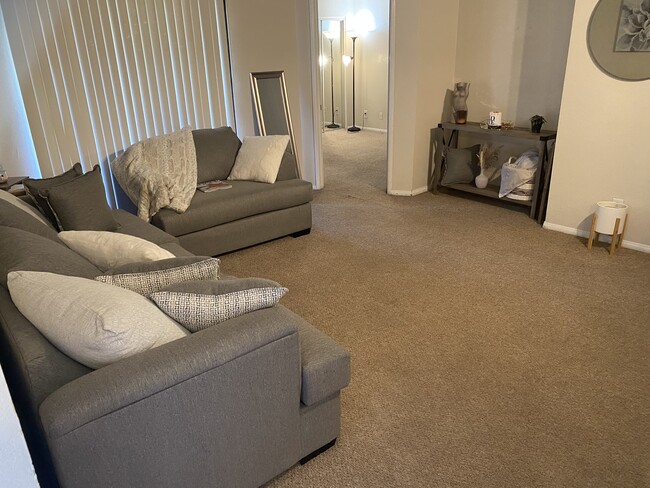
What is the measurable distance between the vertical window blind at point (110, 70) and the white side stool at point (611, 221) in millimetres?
3341

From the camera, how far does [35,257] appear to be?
167 centimetres

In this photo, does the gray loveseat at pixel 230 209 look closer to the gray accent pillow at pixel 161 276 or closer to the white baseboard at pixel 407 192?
the white baseboard at pixel 407 192

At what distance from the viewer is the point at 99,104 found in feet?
12.9

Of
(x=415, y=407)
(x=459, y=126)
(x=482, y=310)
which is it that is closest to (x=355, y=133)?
(x=459, y=126)

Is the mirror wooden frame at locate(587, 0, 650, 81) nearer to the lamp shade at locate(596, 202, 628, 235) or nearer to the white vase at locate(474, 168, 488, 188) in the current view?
the lamp shade at locate(596, 202, 628, 235)

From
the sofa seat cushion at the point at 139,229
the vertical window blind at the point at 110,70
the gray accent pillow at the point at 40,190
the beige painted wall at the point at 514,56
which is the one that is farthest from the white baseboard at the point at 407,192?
the gray accent pillow at the point at 40,190

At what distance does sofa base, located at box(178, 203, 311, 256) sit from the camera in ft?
11.7

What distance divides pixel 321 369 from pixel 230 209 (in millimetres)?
2119

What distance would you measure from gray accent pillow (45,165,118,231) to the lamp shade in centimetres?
332

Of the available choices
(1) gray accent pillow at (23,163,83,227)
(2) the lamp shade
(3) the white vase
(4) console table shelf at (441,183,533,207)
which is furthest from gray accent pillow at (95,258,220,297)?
(3) the white vase

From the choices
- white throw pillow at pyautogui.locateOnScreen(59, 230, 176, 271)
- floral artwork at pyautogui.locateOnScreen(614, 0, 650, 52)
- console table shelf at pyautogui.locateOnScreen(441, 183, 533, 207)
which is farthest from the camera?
console table shelf at pyautogui.locateOnScreen(441, 183, 533, 207)

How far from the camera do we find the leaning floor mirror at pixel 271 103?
481 cm

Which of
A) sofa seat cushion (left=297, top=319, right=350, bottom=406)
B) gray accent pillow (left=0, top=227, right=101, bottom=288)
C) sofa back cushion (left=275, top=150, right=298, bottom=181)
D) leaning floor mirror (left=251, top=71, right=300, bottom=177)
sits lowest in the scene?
sofa seat cushion (left=297, top=319, right=350, bottom=406)

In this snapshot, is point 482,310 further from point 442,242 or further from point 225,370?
point 225,370
